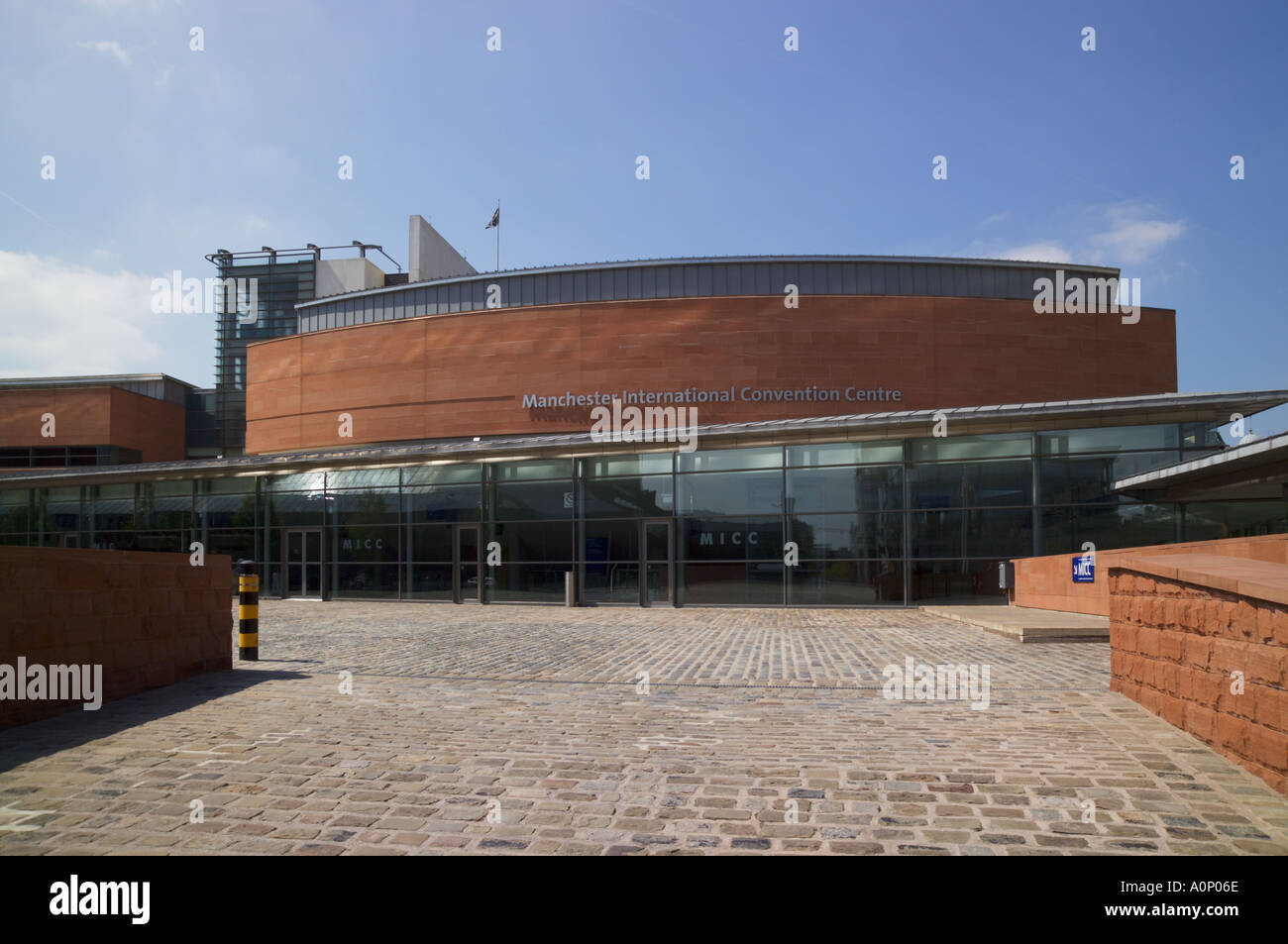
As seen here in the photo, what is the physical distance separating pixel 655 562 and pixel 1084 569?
1186 centimetres

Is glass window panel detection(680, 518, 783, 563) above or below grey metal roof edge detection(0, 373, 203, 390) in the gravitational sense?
below

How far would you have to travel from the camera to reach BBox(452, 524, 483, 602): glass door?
2809 cm

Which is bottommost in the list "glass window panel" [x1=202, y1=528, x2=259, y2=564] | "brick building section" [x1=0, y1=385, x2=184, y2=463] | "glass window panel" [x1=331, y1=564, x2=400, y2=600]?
"glass window panel" [x1=331, y1=564, x2=400, y2=600]

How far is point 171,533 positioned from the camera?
110 ft

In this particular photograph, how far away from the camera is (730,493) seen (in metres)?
25.0

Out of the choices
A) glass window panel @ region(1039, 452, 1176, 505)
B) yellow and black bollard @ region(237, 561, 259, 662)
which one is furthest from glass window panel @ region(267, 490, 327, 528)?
glass window panel @ region(1039, 452, 1176, 505)

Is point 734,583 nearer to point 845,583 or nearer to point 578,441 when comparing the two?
point 845,583

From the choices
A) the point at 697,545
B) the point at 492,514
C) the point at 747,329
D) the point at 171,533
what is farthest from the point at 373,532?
the point at 747,329

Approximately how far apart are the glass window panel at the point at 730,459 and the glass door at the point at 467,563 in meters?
7.47

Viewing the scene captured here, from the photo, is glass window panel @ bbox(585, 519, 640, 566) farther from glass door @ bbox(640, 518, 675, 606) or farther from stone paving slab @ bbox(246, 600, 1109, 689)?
stone paving slab @ bbox(246, 600, 1109, 689)

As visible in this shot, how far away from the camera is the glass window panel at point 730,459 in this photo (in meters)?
24.6

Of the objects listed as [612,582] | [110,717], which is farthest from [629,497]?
[110,717]

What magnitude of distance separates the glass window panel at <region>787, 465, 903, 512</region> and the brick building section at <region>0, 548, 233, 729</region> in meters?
16.6
